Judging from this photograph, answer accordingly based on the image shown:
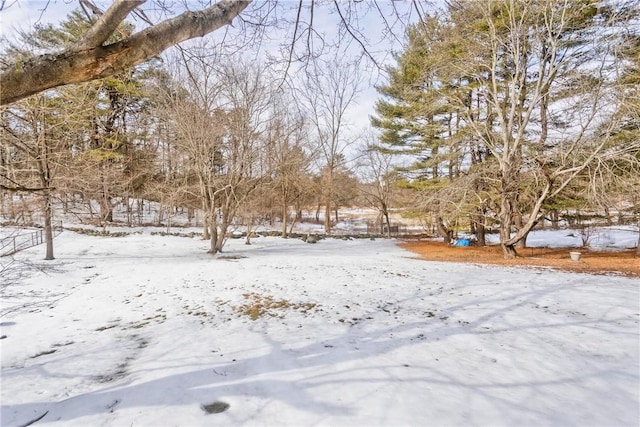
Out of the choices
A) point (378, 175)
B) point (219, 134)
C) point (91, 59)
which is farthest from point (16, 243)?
point (378, 175)

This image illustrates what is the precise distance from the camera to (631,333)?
3.73 m

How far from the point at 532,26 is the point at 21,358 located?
50.4ft

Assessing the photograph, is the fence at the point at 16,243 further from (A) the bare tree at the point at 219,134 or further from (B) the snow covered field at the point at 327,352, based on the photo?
(A) the bare tree at the point at 219,134

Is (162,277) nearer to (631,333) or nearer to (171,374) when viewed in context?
(171,374)

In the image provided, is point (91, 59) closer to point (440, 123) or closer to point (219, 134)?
point (219, 134)

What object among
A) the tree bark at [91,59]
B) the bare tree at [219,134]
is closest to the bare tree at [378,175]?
the bare tree at [219,134]

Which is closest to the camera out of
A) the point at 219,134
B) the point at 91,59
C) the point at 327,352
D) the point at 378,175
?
the point at 91,59

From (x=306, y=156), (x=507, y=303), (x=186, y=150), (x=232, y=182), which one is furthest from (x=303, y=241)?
(x=507, y=303)

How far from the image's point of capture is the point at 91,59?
143cm

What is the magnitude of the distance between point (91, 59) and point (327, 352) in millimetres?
3178

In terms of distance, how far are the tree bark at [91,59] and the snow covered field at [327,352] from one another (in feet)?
7.46

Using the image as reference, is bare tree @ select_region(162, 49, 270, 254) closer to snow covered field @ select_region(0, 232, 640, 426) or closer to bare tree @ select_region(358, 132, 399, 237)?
snow covered field @ select_region(0, 232, 640, 426)

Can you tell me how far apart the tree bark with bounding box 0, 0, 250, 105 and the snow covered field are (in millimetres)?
2273

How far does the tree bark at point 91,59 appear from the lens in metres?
1.38
